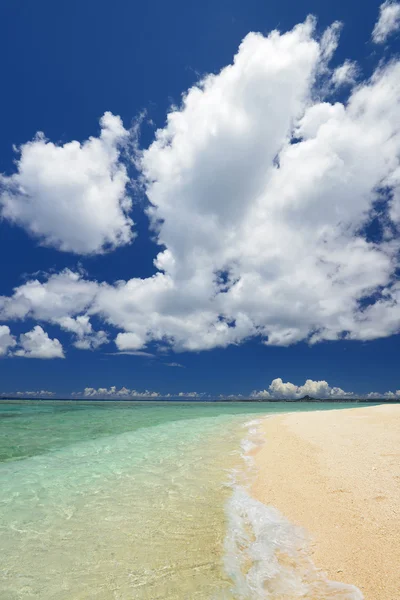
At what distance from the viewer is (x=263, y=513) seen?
7.04 meters

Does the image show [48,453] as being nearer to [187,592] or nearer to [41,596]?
[41,596]

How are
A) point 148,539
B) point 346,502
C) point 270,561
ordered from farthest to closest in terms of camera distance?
point 346,502 < point 148,539 < point 270,561

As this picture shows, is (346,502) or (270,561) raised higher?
(346,502)

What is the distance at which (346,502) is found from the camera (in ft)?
22.9

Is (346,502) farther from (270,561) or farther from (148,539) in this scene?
(148,539)

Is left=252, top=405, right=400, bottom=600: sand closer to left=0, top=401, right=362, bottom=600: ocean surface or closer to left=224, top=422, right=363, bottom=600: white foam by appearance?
left=224, top=422, right=363, bottom=600: white foam

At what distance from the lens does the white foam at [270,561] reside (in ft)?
14.0

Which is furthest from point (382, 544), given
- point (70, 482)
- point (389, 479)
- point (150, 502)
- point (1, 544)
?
point (70, 482)

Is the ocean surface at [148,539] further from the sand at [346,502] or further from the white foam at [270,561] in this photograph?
the sand at [346,502]

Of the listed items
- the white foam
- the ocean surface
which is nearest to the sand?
the white foam

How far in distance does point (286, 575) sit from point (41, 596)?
3.67 metres

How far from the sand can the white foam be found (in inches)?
9.2

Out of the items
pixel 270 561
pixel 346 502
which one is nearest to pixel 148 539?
pixel 270 561

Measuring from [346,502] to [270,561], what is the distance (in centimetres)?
289
